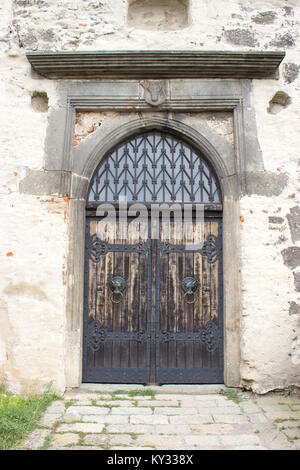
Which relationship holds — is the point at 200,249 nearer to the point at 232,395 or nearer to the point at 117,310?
the point at 117,310

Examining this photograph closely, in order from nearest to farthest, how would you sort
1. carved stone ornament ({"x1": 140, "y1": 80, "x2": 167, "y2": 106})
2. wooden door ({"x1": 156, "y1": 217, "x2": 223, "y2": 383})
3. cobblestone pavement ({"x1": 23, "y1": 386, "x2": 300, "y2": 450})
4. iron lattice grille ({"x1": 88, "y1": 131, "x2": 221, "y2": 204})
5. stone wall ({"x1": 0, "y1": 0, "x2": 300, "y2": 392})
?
cobblestone pavement ({"x1": 23, "y1": 386, "x2": 300, "y2": 450}), stone wall ({"x1": 0, "y1": 0, "x2": 300, "y2": 392}), wooden door ({"x1": 156, "y1": 217, "x2": 223, "y2": 383}), carved stone ornament ({"x1": 140, "y1": 80, "x2": 167, "y2": 106}), iron lattice grille ({"x1": 88, "y1": 131, "x2": 221, "y2": 204})

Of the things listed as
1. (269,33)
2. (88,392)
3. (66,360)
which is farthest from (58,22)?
(88,392)

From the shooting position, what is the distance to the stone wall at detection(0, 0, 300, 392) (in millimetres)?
3729

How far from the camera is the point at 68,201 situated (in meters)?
3.97

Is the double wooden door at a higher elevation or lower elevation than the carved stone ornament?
lower

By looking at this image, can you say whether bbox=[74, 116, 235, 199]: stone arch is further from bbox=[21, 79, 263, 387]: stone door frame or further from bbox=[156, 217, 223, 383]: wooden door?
bbox=[156, 217, 223, 383]: wooden door

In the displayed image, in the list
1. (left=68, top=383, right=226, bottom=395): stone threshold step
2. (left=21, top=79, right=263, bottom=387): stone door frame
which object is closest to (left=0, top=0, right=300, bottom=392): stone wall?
(left=21, top=79, right=263, bottom=387): stone door frame

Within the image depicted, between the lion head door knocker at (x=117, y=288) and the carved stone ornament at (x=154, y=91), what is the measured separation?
6.23 feet

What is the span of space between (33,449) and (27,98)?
10.8 ft

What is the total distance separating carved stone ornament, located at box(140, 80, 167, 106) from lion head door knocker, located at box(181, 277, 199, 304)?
6.25 feet

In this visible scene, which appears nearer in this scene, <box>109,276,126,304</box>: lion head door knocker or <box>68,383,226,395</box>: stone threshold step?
<box>68,383,226,395</box>: stone threshold step

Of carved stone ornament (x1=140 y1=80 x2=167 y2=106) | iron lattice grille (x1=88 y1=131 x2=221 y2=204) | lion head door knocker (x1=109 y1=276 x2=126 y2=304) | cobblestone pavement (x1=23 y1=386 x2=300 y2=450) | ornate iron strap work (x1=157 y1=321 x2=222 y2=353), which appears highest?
carved stone ornament (x1=140 y1=80 x2=167 y2=106)

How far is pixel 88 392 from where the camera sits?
376 centimetres

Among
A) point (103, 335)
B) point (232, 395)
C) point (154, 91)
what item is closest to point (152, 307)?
point (103, 335)
